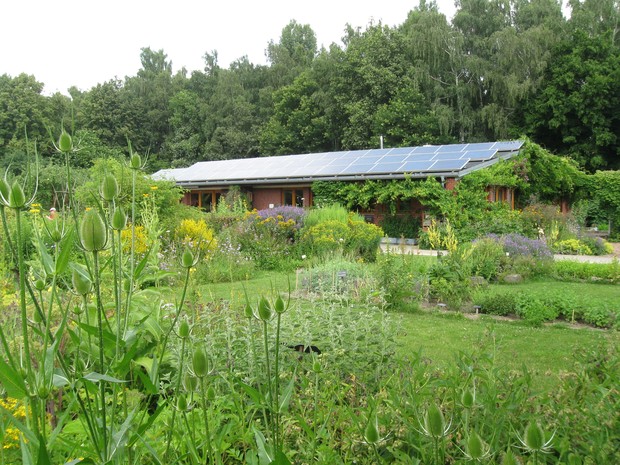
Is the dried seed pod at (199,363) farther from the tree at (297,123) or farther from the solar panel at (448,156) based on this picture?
the tree at (297,123)

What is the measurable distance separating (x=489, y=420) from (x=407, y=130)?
3199 centimetres

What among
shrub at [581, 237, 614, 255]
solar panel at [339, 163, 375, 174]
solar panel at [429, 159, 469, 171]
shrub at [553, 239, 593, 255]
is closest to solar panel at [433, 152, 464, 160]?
solar panel at [429, 159, 469, 171]

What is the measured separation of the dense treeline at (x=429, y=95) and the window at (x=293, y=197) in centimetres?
1089

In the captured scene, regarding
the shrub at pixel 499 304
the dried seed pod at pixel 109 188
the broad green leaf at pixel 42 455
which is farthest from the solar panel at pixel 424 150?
the broad green leaf at pixel 42 455

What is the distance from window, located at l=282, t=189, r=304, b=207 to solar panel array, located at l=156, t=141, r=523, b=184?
898mm

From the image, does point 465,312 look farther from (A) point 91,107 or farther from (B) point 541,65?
(A) point 91,107

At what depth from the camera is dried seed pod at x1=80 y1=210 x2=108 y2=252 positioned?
78 cm

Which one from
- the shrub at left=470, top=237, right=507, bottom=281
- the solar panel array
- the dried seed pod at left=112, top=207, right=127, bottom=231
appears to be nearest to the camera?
the dried seed pod at left=112, top=207, right=127, bottom=231

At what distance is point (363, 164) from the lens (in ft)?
71.2

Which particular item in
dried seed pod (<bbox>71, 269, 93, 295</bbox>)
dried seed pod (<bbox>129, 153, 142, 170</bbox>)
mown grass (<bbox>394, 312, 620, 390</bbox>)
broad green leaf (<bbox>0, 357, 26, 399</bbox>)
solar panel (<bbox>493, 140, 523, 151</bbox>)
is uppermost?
solar panel (<bbox>493, 140, 523, 151</bbox>)

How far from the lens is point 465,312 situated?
8320mm

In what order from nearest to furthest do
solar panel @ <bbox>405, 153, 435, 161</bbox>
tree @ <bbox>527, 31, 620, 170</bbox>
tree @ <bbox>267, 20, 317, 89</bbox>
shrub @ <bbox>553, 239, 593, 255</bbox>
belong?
shrub @ <bbox>553, 239, 593, 255</bbox>, solar panel @ <bbox>405, 153, 435, 161</bbox>, tree @ <bbox>527, 31, 620, 170</bbox>, tree @ <bbox>267, 20, 317, 89</bbox>

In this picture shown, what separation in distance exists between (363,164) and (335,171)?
1.21 metres

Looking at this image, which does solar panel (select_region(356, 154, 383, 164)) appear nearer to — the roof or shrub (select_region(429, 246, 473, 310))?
the roof
